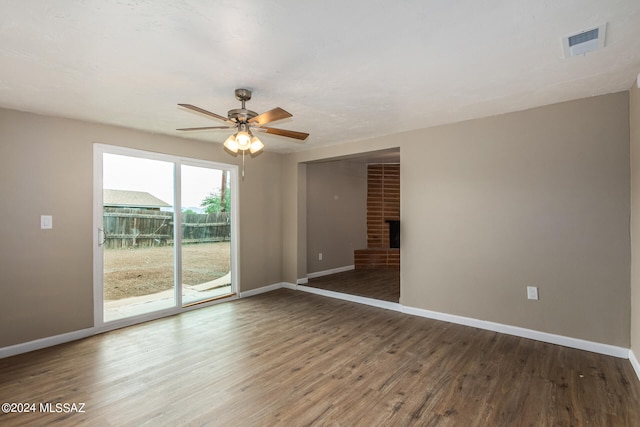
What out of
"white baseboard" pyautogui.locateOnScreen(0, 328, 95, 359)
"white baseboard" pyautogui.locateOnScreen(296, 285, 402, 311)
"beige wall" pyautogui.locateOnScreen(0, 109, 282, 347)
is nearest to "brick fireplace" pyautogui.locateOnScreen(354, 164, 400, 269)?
"white baseboard" pyautogui.locateOnScreen(296, 285, 402, 311)

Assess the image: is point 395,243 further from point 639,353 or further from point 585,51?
point 585,51

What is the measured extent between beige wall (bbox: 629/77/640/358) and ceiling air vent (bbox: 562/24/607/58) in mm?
959

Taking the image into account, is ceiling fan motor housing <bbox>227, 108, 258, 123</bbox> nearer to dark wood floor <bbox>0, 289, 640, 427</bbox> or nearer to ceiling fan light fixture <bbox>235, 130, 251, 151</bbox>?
ceiling fan light fixture <bbox>235, 130, 251, 151</bbox>

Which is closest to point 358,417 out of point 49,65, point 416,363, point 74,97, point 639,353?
point 416,363

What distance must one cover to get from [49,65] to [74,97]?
65 centimetres

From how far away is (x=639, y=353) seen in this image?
2.47 metres

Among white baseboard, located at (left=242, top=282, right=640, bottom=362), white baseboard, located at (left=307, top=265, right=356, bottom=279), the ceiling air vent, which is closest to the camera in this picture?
the ceiling air vent

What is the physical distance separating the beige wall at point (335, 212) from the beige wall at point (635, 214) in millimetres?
4303

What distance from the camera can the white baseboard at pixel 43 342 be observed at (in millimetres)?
2924

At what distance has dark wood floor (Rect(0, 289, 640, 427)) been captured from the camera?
2.01 m

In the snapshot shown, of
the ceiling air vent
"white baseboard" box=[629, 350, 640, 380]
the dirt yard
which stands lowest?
"white baseboard" box=[629, 350, 640, 380]

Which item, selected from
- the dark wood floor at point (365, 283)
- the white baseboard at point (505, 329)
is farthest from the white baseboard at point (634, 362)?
the dark wood floor at point (365, 283)

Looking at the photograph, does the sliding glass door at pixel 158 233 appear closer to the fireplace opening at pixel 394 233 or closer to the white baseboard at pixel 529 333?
the white baseboard at pixel 529 333

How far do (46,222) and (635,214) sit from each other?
217 inches
